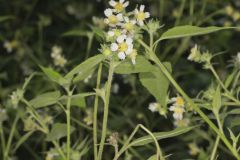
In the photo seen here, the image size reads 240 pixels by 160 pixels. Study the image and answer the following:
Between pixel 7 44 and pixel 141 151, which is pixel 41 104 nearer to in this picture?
pixel 141 151

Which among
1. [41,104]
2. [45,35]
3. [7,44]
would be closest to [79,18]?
[45,35]

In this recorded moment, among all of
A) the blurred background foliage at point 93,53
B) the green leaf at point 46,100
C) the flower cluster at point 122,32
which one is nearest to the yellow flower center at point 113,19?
the flower cluster at point 122,32

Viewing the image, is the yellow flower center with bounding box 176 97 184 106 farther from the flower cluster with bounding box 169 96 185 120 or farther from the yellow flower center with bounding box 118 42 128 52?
the yellow flower center with bounding box 118 42 128 52

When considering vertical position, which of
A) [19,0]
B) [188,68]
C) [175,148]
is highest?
[19,0]

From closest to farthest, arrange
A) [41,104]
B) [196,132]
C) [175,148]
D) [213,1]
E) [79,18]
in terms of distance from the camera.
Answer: [41,104]
[196,132]
[175,148]
[213,1]
[79,18]

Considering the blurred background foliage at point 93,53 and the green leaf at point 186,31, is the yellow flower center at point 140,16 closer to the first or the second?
the green leaf at point 186,31

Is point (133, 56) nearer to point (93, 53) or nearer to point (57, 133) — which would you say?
point (57, 133)

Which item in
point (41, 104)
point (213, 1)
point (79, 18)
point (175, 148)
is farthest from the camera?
point (79, 18)
